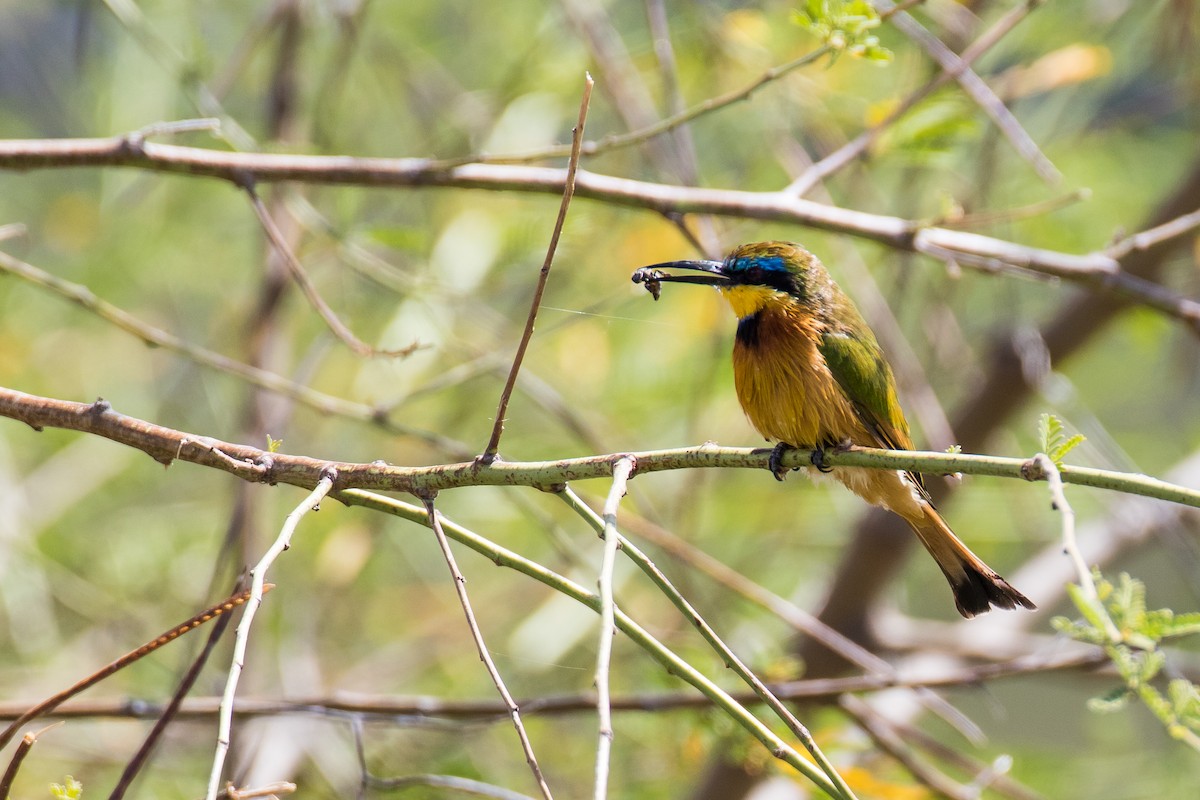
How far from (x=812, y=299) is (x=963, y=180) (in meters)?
1.66

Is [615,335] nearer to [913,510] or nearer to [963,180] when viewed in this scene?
[963,180]

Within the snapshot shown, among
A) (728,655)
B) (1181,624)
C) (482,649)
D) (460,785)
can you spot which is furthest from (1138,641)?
(460,785)

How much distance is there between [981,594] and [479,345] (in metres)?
2.09

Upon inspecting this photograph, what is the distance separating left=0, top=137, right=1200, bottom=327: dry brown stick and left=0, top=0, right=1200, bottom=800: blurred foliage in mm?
649

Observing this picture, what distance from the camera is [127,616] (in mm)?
3492

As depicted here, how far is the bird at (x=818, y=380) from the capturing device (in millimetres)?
2230

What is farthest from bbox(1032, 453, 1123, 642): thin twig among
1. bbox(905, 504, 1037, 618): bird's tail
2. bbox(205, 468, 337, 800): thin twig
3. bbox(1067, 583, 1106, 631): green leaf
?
bbox(905, 504, 1037, 618): bird's tail

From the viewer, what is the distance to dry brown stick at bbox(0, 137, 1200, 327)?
2.12 m

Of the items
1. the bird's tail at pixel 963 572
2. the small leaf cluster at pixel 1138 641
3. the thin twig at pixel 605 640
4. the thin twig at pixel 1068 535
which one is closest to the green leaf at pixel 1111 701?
the small leaf cluster at pixel 1138 641

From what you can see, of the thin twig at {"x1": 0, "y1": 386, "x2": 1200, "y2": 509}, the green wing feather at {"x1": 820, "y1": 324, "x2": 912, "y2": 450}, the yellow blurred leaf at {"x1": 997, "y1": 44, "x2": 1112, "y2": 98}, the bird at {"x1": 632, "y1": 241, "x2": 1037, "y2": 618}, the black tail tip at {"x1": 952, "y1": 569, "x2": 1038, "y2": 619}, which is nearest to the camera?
the thin twig at {"x1": 0, "y1": 386, "x2": 1200, "y2": 509}

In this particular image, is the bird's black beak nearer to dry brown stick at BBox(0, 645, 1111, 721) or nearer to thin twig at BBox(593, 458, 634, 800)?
dry brown stick at BBox(0, 645, 1111, 721)

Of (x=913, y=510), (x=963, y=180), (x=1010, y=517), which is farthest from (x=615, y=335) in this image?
(x=913, y=510)

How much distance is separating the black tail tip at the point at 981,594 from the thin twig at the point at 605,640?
1.09m

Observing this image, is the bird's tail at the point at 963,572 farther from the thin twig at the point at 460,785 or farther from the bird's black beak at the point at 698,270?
the thin twig at the point at 460,785
